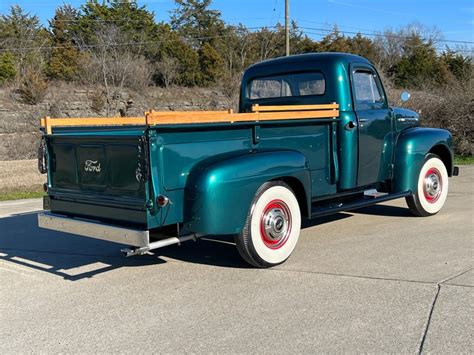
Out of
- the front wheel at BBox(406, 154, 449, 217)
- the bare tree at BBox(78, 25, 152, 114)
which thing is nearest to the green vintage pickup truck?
the front wheel at BBox(406, 154, 449, 217)

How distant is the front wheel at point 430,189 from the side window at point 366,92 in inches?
47.8

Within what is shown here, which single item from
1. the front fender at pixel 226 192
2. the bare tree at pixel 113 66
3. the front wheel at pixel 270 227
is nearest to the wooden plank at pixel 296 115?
the front fender at pixel 226 192

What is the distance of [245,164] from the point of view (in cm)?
514

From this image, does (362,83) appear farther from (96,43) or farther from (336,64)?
Answer: (96,43)

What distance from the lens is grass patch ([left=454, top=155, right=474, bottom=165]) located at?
1573cm

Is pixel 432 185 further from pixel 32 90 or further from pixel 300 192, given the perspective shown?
pixel 32 90

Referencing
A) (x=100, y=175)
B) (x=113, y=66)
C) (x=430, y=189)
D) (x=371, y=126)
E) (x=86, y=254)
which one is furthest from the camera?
(x=113, y=66)

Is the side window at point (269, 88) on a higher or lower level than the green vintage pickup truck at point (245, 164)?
higher

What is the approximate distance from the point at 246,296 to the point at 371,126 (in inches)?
126

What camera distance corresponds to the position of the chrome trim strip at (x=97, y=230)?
15.5ft

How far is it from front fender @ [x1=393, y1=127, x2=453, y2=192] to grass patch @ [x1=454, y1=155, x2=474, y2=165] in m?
8.62

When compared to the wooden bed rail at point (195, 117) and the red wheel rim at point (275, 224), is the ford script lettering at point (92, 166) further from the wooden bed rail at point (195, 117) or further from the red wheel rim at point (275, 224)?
the red wheel rim at point (275, 224)

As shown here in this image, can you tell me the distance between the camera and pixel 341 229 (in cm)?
736

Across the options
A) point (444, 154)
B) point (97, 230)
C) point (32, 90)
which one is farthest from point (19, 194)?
point (32, 90)
